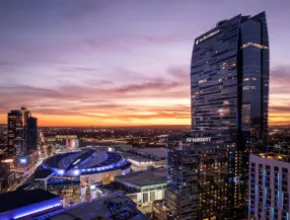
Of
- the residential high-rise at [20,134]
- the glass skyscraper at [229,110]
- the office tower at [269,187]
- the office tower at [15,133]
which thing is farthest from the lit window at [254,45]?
the office tower at [15,133]

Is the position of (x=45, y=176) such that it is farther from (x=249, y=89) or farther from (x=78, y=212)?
(x=249, y=89)

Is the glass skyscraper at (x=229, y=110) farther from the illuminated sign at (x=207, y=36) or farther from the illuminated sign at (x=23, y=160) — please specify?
the illuminated sign at (x=23, y=160)

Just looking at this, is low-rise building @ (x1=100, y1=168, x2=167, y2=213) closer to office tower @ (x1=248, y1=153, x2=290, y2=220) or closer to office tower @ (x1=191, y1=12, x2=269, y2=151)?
office tower @ (x1=191, y1=12, x2=269, y2=151)

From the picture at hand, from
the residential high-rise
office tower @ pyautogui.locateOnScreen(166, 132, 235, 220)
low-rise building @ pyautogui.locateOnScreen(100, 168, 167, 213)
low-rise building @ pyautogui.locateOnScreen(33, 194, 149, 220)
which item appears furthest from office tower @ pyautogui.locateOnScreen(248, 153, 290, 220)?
the residential high-rise

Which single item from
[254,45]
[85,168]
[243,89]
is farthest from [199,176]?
[254,45]

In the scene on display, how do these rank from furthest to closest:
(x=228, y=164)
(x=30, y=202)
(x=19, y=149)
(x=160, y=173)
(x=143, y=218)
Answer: (x=19, y=149), (x=160, y=173), (x=228, y=164), (x=30, y=202), (x=143, y=218)

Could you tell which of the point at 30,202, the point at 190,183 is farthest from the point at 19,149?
the point at 190,183
